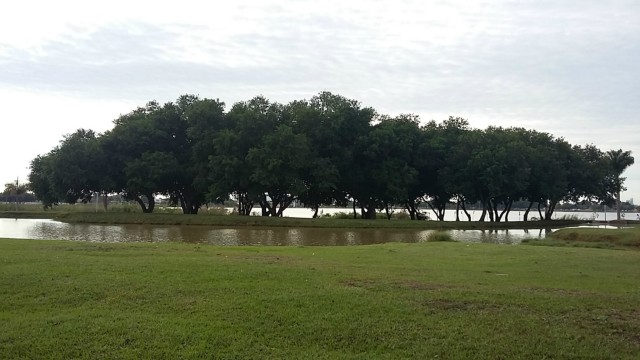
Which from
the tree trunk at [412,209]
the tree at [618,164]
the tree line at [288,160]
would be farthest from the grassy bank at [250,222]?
the tree at [618,164]

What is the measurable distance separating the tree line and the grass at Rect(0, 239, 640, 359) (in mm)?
44319

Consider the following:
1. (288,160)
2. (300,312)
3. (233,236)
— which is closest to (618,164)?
(288,160)

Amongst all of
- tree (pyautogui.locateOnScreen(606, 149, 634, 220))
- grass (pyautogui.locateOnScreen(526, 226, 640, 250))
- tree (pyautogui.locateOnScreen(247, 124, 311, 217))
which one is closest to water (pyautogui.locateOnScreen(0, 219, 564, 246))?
grass (pyautogui.locateOnScreen(526, 226, 640, 250))

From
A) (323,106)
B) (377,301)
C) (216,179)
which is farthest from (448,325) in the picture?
(323,106)

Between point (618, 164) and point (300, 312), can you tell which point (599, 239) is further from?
point (618, 164)

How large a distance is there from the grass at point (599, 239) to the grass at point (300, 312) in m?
16.3

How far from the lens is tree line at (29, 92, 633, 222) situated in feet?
195

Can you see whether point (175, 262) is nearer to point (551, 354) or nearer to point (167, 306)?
point (167, 306)

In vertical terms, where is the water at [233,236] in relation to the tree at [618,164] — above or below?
below

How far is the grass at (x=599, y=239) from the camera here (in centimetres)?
2903

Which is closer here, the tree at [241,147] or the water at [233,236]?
the water at [233,236]

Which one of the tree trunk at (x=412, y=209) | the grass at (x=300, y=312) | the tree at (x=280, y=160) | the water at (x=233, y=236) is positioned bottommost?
the water at (x=233, y=236)

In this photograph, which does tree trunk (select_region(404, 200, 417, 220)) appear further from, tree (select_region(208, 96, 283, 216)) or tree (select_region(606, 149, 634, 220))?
tree (select_region(606, 149, 634, 220))

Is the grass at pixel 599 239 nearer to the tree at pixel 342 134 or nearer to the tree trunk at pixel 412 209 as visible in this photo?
the tree at pixel 342 134
